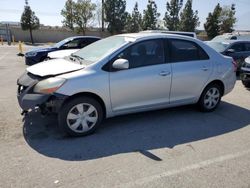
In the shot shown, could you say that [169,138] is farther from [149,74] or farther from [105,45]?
[105,45]

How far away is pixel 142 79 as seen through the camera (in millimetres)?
4691

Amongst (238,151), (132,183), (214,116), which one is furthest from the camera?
(214,116)

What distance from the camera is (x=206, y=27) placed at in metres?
42.3

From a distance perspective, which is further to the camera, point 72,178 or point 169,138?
point 169,138

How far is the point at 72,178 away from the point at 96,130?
1499mm

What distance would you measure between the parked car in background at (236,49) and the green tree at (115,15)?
32.6 meters

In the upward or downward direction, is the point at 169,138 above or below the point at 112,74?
below

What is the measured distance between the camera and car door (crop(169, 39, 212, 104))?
16.8 ft

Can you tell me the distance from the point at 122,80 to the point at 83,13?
4037 centimetres

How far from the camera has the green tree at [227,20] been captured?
1681 inches

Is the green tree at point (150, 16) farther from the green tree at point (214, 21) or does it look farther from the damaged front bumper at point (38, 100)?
the damaged front bumper at point (38, 100)

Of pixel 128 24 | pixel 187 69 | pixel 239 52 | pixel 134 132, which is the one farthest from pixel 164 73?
pixel 128 24

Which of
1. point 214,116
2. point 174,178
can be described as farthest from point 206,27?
point 174,178

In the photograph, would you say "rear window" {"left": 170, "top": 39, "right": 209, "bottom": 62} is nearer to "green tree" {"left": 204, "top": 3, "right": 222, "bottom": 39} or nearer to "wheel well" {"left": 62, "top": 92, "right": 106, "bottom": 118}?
"wheel well" {"left": 62, "top": 92, "right": 106, "bottom": 118}
